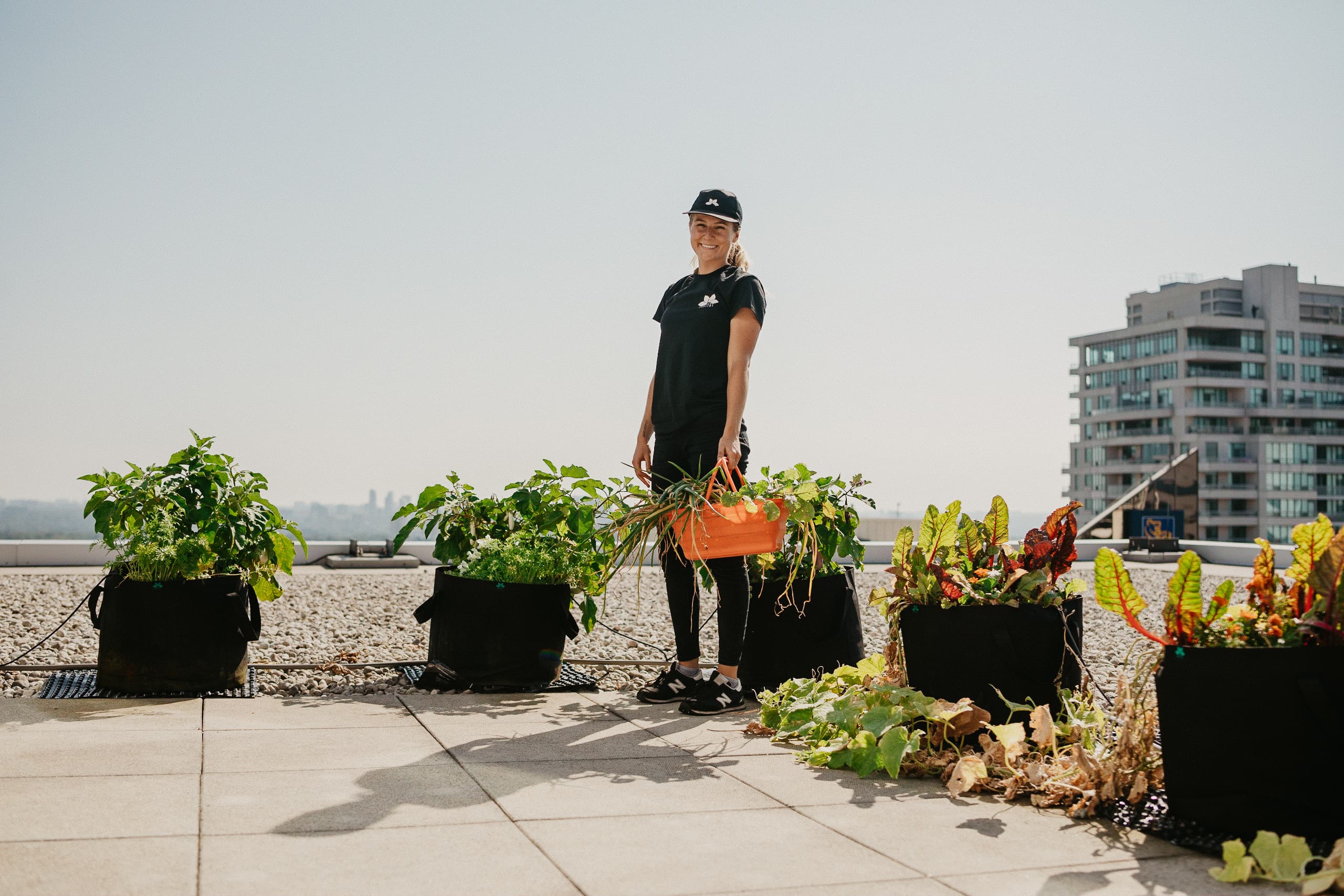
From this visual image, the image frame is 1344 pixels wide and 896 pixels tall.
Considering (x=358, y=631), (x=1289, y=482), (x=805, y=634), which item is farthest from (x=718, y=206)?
(x=1289, y=482)

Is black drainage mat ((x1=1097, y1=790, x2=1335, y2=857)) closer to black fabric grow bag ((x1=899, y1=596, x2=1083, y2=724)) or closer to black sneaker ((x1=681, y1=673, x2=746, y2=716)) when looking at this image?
black fabric grow bag ((x1=899, y1=596, x2=1083, y2=724))

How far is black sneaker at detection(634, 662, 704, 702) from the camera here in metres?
4.27

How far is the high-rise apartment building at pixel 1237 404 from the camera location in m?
93.8

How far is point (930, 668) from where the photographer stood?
10.7ft

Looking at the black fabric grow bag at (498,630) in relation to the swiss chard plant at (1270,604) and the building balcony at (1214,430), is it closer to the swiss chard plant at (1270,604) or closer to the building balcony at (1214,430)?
the swiss chard plant at (1270,604)

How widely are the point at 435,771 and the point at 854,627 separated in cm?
195

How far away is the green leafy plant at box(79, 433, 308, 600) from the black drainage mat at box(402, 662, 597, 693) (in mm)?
695

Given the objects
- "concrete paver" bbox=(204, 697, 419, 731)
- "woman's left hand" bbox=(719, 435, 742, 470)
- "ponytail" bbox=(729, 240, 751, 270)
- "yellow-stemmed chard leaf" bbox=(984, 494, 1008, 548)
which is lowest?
"concrete paver" bbox=(204, 697, 419, 731)

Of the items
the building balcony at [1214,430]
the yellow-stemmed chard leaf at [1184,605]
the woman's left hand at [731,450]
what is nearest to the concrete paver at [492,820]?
the yellow-stemmed chard leaf at [1184,605]

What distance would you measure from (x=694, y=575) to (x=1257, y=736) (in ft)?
7.42

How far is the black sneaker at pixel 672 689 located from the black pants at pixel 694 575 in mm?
76

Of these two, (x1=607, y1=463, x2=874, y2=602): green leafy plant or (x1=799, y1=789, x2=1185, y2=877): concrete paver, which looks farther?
(x1=607, y1=463, x2=874, y2=602): green leafy plant

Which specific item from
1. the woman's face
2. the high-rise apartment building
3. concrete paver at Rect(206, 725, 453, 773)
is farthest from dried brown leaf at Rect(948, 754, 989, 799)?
the high-rise apartment building

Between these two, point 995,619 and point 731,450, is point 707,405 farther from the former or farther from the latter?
point 995,619
